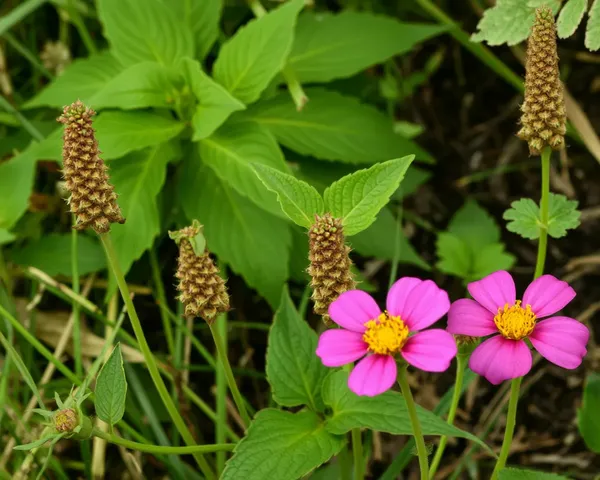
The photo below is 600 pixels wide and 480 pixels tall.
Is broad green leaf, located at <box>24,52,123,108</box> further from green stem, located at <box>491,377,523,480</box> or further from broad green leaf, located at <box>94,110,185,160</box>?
green stem, located at <box>491,377,523,480</box>

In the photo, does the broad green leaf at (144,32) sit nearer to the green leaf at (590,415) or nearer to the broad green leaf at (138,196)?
the broad green leaf at (138,196)

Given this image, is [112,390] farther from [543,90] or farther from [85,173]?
[543,90]

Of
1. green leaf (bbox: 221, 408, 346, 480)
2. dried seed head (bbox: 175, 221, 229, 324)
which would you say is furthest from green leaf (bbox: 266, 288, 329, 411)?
dried seed head (bbox: 175, 221, 229, 324)

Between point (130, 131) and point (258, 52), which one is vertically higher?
point (258, 52)

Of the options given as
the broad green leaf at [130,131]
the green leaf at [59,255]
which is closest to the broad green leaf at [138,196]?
the broad green leaf at [130,131]

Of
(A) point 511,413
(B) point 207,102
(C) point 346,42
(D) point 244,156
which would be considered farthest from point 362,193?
(C) point 346,42

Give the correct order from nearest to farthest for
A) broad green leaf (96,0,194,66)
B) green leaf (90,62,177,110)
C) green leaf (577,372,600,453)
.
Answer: green leaf (577,372,600,453) → green leaf (90,62,177,110) → broad green leaf (96,0,194,66)
